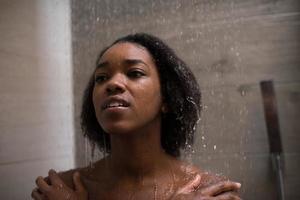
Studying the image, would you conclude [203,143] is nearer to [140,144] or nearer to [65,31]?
[140,144]

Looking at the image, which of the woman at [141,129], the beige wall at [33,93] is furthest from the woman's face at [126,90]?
the beige wall at [33,93]

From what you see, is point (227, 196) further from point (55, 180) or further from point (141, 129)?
point (55, 180)

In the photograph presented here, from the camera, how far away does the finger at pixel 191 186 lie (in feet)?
2.52

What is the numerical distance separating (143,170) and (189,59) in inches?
23.7

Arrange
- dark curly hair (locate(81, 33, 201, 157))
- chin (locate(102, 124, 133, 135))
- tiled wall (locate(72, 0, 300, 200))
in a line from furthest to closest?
1. tiled wall (locate(72, 0, 300, 200))
2. dark curly hair (locate(81, 33, 201, 157))
3. chin (locate(102, 124, 133, 135))

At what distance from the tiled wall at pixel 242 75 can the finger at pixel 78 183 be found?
1.75 feet

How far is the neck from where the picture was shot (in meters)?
0.79

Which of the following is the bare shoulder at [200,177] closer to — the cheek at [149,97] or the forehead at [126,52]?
the cheek at [149,97]

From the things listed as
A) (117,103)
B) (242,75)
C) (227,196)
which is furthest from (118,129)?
(242,75)

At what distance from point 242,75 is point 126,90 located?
0.66m

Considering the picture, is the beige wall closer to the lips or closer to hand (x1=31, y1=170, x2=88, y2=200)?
hand (x1=31, y1=170, x2=88, y2=200)

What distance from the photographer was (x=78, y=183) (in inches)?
32.9

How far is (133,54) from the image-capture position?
2.57 feet

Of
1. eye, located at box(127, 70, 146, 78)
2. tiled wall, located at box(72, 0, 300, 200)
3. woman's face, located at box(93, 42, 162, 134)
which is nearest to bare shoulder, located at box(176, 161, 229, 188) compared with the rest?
woman's face, located at box(93, 42, 162, 134)
